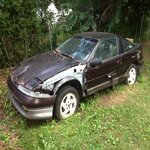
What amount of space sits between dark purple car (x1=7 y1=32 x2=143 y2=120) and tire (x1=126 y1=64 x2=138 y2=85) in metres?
0.03

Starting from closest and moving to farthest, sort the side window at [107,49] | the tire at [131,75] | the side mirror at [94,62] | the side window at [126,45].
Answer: the side mirror at [94,62] → the side window at [107,49] → the side window at [126,45] → the tire at [131,75]

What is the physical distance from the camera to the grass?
16.7 feet

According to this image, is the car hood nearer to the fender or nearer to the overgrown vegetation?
the fender

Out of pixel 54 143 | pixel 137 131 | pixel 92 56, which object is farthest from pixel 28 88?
pixel 137 131

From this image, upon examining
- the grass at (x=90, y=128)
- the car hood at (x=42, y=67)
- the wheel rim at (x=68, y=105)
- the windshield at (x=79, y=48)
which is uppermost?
the windshield at (x=79, y=48)

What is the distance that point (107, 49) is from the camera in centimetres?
663

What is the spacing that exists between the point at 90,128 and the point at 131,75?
2.64 metres

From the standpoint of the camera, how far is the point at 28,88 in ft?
17.4

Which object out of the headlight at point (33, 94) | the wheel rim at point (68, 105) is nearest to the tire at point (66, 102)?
the wheel rim at point (68, 105)

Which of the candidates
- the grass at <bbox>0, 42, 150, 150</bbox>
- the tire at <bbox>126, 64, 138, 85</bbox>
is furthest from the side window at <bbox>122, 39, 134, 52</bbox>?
the grass at <bbox>0, 42, 150, 150</bbox>

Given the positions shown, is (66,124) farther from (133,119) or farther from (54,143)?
(133,119)

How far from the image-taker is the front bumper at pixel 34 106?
515 centimetres

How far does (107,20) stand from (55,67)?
216 inches

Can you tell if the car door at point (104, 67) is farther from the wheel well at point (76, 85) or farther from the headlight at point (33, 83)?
the headlight at point (33, 83)
